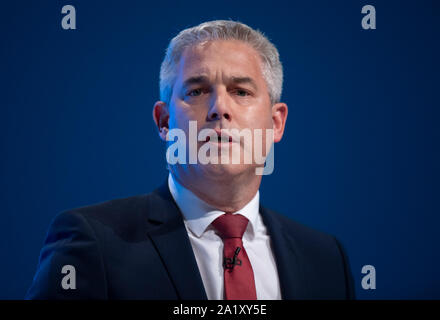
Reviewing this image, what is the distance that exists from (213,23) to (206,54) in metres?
0.19

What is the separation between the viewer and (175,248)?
1477mm

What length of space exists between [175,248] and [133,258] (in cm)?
15

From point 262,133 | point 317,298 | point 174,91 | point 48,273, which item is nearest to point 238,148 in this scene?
point 262,133

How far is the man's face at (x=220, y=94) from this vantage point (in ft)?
5.18

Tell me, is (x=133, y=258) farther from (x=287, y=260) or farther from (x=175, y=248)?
(x=287, y=260)

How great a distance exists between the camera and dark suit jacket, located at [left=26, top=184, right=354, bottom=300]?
1.38 meters

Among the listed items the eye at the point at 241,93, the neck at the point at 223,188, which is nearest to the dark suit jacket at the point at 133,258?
the neck at the point at 223,188

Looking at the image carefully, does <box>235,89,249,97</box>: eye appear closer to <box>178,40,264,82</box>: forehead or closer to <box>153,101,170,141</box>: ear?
<box>178,40,264,82</box>: forehead

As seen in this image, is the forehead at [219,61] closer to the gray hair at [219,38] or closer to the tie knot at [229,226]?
the gray hair at [219,38]

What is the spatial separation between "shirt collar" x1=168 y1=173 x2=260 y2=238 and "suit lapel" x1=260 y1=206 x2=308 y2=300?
10 centimetres

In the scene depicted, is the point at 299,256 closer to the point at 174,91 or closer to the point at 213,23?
the point at 174,91

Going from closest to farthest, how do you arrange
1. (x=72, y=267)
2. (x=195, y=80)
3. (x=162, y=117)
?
1. (x=72, y=267)
2. (x=195, y=80)
3. (x=162, y=117)

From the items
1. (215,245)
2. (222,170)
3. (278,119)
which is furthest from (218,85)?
(215,245)

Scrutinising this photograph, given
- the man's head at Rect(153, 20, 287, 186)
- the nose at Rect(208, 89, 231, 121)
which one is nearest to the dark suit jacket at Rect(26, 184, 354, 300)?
the man's head at Rect(153, 20, 287, 186)
